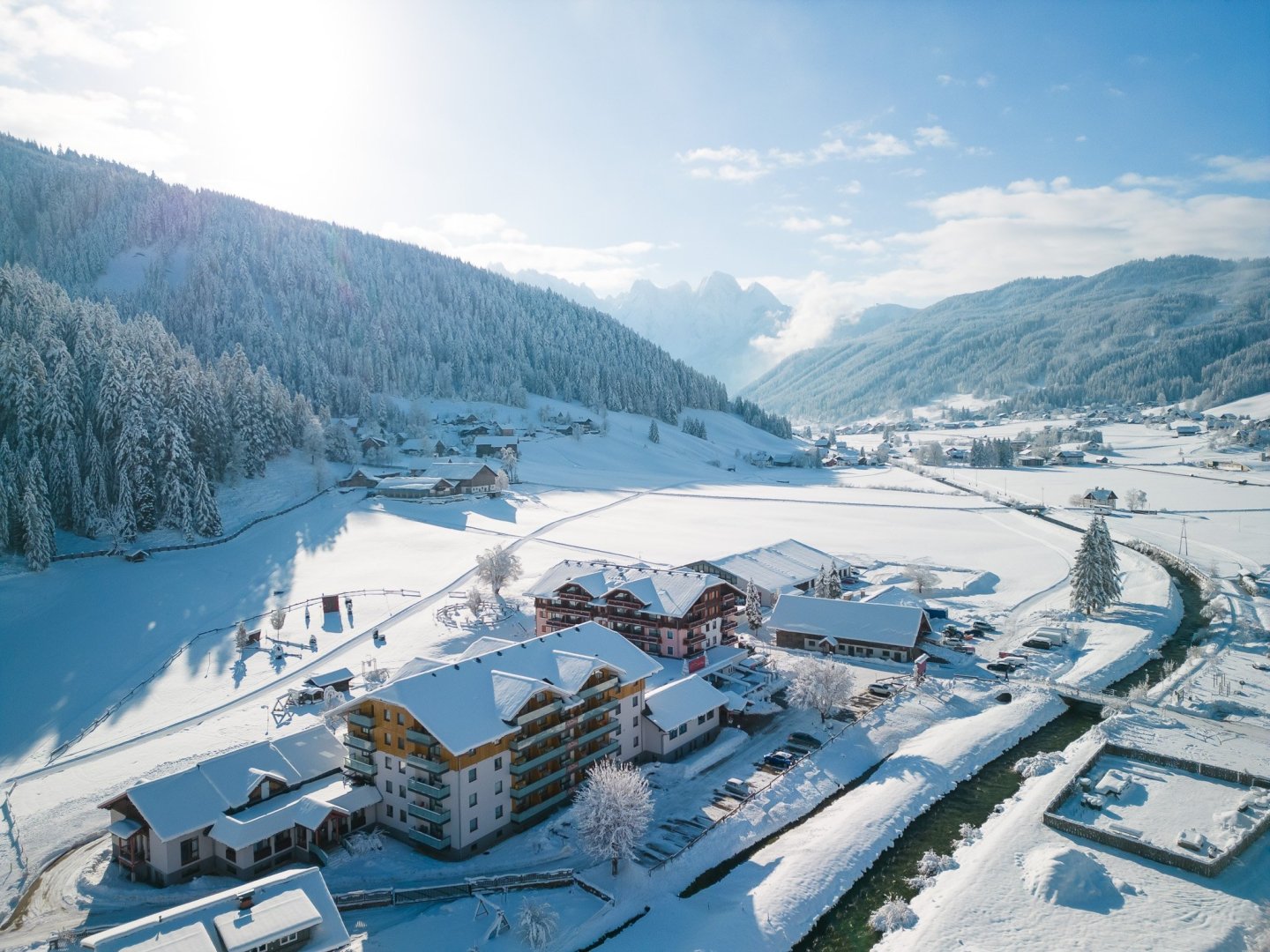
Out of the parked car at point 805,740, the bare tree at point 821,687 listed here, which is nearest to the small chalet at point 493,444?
the bare tree at point 821,687

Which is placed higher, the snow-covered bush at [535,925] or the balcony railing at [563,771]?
the balcony railing at [563,771]

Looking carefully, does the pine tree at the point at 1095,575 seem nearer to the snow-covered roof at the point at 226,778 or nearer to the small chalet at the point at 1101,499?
the small chalet at the point at 1101,499

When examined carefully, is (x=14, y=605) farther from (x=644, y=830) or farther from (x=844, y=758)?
(x=844, y=758)

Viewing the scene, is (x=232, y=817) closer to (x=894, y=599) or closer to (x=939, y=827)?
(x=939, y=827)

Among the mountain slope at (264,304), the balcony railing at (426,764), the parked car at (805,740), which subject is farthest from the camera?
the mountain slope at (264,304)

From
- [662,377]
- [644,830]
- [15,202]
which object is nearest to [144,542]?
[644,830]

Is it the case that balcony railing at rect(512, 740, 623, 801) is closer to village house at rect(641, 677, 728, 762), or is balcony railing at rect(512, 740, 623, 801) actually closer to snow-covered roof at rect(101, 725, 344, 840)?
village house at rect(641, 677, 728, 762)
